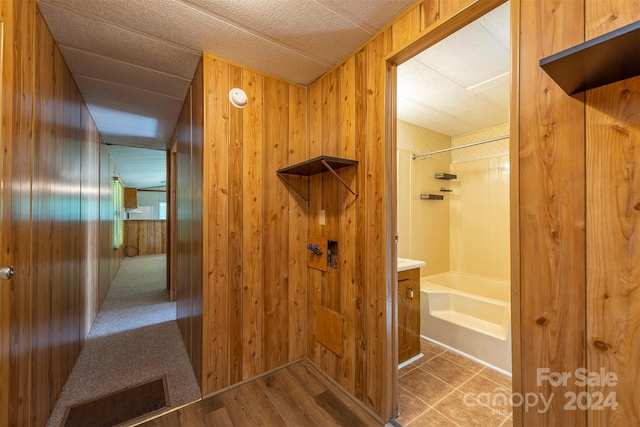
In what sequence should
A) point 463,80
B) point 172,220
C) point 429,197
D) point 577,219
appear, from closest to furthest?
point 577,219 < point 463,80 < point 429,197 < point 172,220

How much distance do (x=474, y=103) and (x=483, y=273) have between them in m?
2.16

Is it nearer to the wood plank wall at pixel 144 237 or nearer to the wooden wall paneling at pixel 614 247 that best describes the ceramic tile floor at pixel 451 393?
the wooden wall paneling at pixel 614 247

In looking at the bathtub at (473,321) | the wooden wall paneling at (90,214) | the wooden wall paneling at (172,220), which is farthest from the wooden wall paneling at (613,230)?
the wooden wall paneling at (172,220)

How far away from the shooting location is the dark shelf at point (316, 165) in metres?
1.71

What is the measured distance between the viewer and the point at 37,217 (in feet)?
4.62

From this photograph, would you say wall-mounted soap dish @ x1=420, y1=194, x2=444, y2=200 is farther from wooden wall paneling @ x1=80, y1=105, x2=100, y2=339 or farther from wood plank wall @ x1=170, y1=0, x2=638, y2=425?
wooden wall paneling @ x1=80, y1=105, x2=100, y2=339

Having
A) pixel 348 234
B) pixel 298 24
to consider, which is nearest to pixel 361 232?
pixel 348 234

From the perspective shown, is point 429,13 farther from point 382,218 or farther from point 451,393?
point 451,393

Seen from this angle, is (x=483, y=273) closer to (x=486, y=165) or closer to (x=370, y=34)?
(x=486, y=165)

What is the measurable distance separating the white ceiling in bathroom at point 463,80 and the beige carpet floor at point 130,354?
3.10 m

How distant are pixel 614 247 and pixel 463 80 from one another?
6.45 ft

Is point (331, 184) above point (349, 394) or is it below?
above

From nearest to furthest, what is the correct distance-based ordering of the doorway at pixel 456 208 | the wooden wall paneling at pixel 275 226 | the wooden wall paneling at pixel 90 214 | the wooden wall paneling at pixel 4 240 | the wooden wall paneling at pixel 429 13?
1. the wooden wall paneling at pixel 4 240
2. the wooden wall paneling at pixel 429 13
3. the doorway at pixel 456 208
4. the wooden wall paneling at pixel 275 226
5. the wooden wall paneling at pixel 90 214

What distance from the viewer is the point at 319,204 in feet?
7.16
